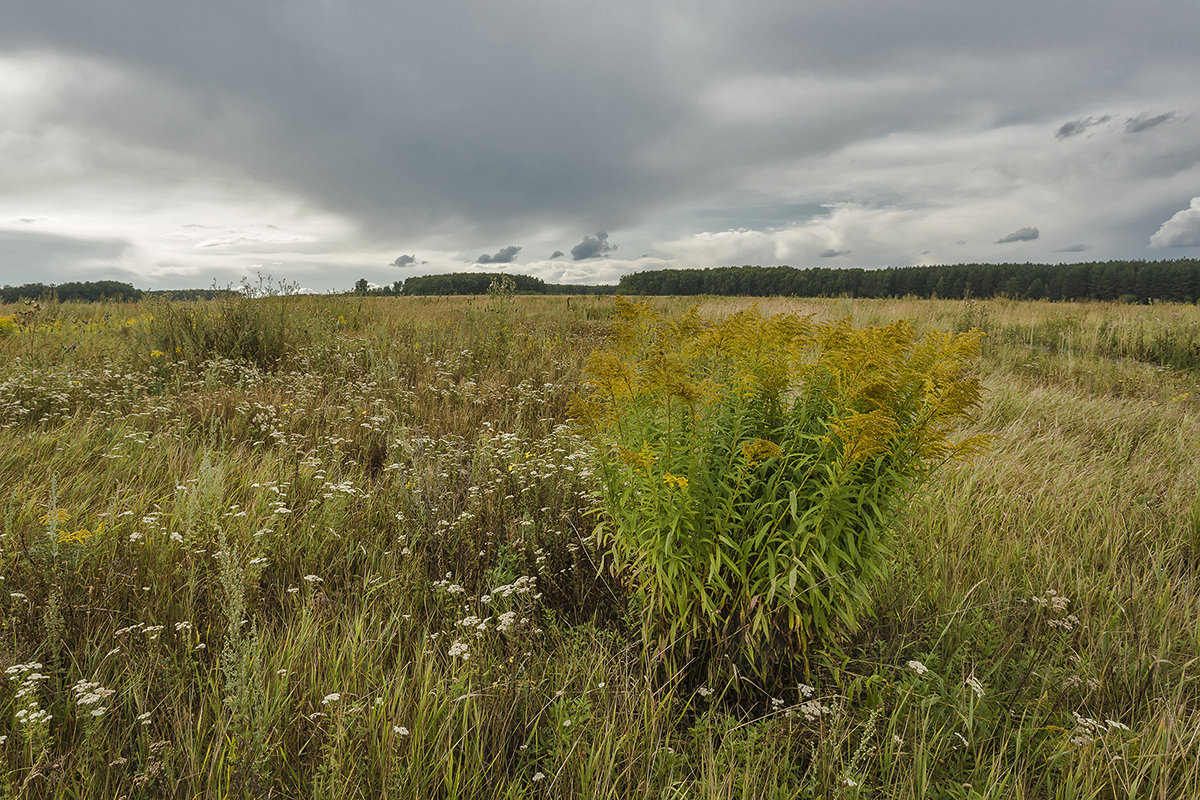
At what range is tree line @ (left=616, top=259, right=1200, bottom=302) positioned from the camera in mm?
57156

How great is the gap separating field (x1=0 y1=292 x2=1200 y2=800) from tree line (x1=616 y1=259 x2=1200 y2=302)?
52027 mm

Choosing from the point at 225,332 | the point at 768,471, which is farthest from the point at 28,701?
the point at 225,332

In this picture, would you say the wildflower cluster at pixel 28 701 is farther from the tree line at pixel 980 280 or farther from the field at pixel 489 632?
the tree line at pixel 980 280

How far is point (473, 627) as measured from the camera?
2355 mm

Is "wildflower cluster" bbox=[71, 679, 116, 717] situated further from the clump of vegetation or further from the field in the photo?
the clump of vegetation

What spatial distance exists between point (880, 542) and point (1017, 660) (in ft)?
3.97

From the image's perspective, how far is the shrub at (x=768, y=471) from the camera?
1820 millimetres

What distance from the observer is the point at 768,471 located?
2.10 m

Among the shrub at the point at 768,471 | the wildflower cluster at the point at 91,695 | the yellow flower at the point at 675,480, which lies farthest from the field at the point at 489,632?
the yellow flower at the point at 675,480

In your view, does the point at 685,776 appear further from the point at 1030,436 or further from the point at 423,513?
the point at 1030,436

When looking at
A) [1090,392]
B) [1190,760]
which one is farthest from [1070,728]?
[1090,392]

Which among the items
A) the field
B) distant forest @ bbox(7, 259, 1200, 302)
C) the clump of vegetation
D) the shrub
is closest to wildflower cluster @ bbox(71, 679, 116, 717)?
the field

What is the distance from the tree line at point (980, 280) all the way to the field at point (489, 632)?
171 feet

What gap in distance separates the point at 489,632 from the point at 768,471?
1.41m
